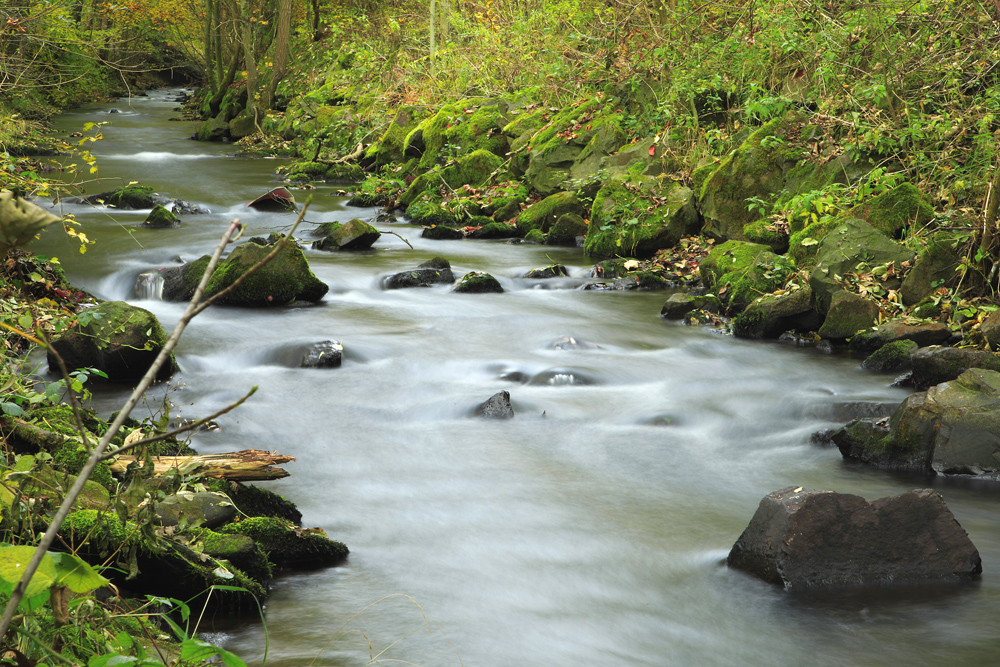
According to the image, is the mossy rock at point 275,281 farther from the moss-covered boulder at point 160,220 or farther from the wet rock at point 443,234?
the moss-covered boulder at point 160,220

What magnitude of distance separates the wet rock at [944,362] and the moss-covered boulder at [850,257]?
1.50 m

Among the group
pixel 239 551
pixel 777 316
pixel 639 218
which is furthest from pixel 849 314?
pixel 239 551

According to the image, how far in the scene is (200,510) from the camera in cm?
390

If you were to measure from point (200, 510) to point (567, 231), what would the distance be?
30.7 ft

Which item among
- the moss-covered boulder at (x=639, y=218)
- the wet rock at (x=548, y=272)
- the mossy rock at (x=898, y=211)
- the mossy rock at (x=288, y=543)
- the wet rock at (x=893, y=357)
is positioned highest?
the mossy rock at (x=898, y=211)

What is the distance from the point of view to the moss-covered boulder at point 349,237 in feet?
40.1

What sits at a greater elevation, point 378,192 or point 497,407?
point 378,192

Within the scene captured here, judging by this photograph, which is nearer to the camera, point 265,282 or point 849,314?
point 849,314

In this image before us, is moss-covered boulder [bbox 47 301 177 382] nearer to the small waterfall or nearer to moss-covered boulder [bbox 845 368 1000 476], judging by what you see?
the small waterfall

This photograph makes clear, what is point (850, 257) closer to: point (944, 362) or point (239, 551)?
point (944, 362)

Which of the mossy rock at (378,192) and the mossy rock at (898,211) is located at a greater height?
the mossy rock at (898,211)

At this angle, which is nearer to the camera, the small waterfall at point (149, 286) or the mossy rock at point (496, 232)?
the small waterfall at point (149, 286)

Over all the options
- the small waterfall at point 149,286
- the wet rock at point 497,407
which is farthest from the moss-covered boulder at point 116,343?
the small waterfall at point 149,286

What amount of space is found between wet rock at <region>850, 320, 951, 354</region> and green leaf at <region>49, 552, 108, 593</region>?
7187 millimetres
